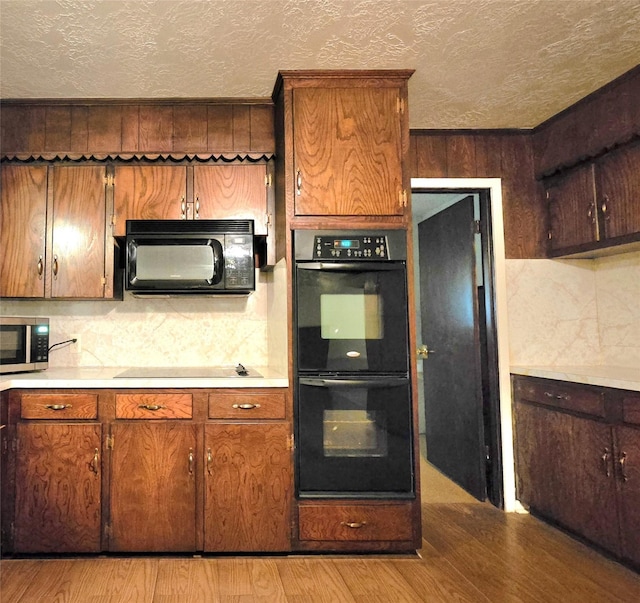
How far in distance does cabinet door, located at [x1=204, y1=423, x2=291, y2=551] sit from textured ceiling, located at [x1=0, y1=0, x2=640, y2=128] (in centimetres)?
175

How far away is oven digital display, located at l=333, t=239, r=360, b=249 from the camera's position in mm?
2244

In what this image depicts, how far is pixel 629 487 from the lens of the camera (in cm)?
201

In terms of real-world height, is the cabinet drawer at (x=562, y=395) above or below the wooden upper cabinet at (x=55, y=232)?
below

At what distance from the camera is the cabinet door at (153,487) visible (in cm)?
215

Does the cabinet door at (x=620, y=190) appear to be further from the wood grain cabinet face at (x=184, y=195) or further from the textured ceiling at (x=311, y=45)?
the wood grain cabinet face at (x=184, y=195)

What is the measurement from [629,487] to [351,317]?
144cm

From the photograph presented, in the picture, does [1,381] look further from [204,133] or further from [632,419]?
[632,419]

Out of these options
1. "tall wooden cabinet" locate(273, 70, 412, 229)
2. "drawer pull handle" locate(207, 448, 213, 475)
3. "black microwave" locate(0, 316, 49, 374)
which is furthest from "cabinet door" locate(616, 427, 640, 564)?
"black microwave" locate(0, 316, 49, 374)

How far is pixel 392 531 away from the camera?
2.15 metres

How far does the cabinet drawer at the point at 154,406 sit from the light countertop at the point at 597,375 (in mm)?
1891


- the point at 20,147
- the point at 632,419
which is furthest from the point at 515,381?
the point at 20,147

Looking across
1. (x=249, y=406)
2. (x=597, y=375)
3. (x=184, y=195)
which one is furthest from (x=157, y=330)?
(x=597, y=375)

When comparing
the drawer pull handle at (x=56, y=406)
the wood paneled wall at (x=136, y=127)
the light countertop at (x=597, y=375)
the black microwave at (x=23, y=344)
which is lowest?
the drawer pull handle at (x=56, y=406)

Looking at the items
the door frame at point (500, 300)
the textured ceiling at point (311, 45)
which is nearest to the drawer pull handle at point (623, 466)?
the door frame at point (500, 300)
